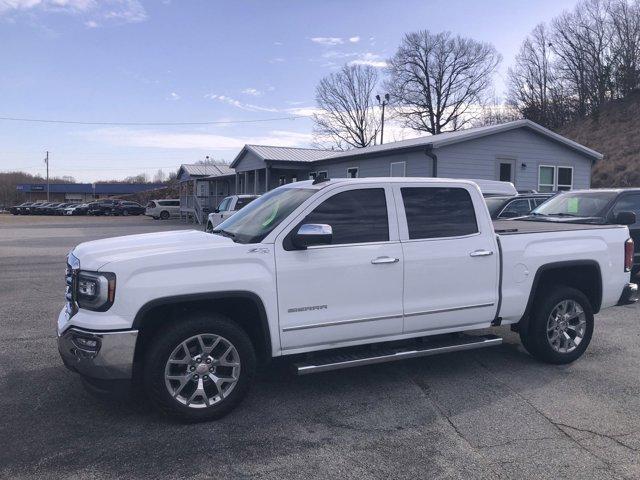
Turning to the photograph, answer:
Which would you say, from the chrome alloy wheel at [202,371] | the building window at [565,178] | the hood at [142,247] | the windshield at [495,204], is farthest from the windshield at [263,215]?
the building window at [565,178]

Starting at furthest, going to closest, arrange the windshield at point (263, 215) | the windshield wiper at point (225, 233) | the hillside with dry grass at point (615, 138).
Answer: the hillside with dry grass at point (615, 138), the windshield wiper at point (225, 233), the windshield at point (263, 215)

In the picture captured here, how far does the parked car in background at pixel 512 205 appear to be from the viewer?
42.9 ft

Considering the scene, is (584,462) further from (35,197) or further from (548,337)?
(35,197)

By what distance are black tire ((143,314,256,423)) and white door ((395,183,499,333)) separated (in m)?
1.50

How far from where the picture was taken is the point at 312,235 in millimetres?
4395

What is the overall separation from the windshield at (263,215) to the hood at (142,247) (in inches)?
7.3

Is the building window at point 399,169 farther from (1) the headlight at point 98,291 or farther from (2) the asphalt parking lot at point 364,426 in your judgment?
(1) the headlight at point 98,291

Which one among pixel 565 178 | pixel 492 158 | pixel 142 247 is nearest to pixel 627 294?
pixel 142 247

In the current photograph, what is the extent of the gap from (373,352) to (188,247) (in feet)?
6.05

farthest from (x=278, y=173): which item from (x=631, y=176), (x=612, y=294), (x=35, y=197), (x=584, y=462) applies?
(x=35, y=197)

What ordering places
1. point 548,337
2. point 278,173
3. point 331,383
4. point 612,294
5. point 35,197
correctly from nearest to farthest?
point 331,383 → point 548,337 → point 612,294 → point 278,173 → point 35,197

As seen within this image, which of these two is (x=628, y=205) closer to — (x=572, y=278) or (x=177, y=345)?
(x=572, y=278)

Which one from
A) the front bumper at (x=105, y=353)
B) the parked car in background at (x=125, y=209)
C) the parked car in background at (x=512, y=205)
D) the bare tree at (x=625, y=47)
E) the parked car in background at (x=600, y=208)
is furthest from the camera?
the parked car in background at (x=125, y=209)

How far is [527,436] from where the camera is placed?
4062 mm
